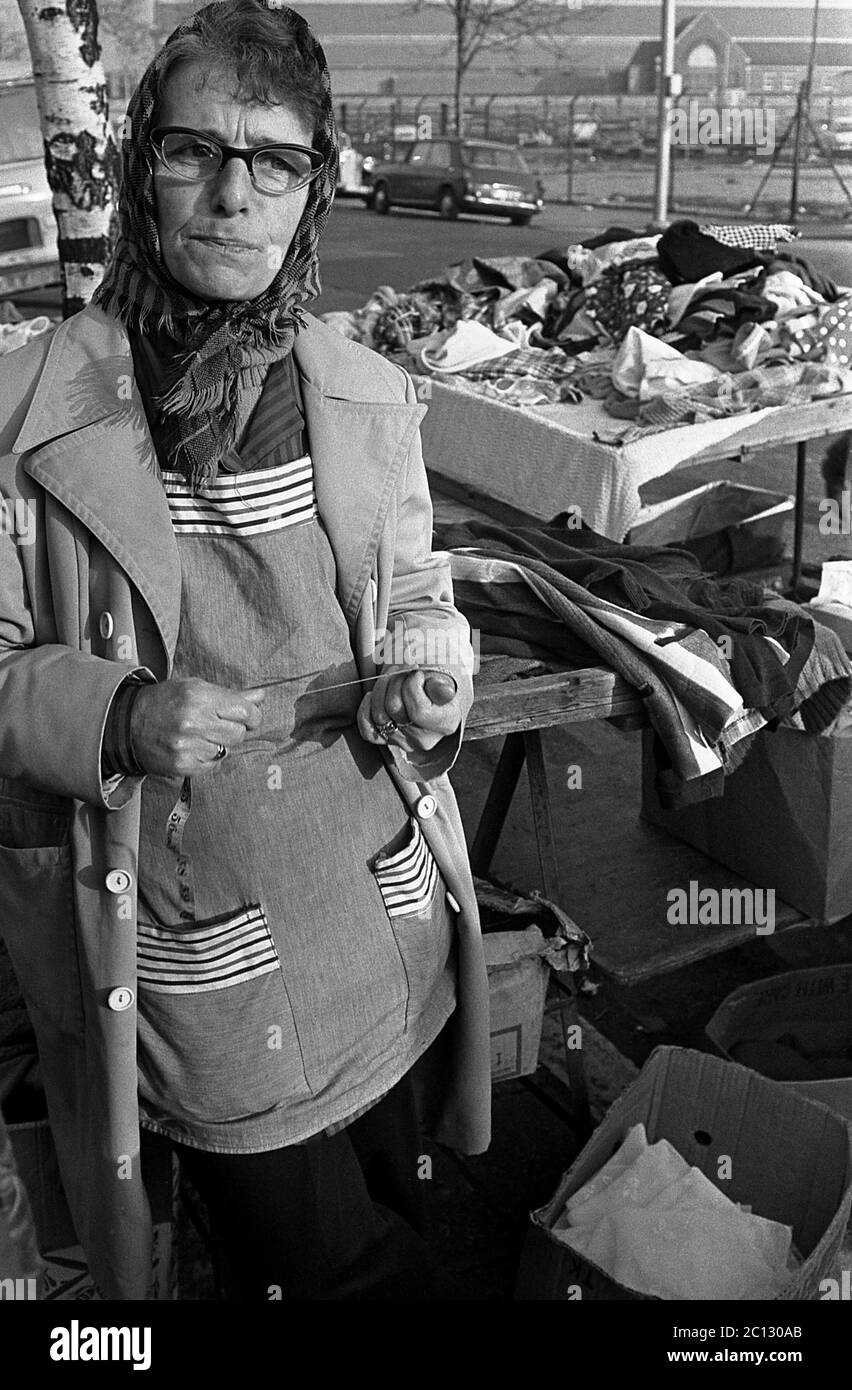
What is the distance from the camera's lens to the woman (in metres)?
1.68

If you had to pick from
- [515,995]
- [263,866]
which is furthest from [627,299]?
[263,866]

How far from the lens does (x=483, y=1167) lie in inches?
121

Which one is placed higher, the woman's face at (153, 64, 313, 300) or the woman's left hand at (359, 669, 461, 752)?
the woman's face at (153, 64, 313, 300)

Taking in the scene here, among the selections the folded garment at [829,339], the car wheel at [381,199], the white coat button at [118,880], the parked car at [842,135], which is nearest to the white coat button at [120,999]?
the white coat button at [118,880]

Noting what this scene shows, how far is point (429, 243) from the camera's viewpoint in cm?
1823

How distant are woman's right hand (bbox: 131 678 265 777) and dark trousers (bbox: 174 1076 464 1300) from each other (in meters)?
0.60

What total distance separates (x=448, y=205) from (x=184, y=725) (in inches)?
850

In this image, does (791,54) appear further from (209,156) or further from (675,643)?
(209,156)

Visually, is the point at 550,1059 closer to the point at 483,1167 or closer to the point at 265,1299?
the point at 483,1167

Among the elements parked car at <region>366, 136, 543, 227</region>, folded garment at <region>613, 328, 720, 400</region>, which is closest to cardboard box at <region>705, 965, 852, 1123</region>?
folded garment at <region>613, 328, 720, 400</region>

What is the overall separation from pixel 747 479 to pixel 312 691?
6.45 metres

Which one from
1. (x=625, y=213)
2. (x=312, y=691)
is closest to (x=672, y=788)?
(x=312, y=691)

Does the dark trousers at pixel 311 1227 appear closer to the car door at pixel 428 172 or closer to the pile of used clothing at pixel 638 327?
the pile of used clothing at pixel 638 327

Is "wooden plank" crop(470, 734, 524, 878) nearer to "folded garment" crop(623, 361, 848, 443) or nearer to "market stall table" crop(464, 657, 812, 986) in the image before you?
"market stall table" crop(464, 657, 812, 986)
